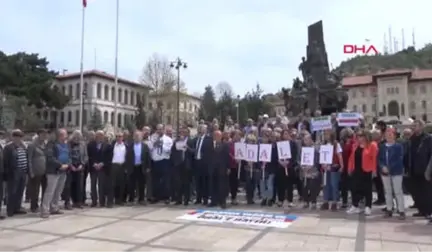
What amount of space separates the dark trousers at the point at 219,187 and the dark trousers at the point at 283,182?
1367mm

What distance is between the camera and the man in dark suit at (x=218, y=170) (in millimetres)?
10508

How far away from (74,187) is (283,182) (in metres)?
5.47

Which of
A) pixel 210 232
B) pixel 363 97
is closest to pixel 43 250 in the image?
pixel 210 232

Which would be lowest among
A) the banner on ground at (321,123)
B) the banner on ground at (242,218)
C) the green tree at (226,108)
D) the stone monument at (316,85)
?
the banner on ground at (242,218)

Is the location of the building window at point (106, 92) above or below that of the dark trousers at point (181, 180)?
above

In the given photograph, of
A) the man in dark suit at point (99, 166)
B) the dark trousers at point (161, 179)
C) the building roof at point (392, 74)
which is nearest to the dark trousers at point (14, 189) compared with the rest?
the man in dark suit at point (99, 166)

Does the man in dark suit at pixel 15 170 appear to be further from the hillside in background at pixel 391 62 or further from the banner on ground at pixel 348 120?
the hillside in background at pixel 391 62

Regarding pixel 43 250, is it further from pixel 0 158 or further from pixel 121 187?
pixel 121 187

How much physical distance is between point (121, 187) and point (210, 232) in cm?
446

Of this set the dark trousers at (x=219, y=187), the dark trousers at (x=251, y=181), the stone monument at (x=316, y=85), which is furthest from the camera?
the stone monument at (x=316, y=85)

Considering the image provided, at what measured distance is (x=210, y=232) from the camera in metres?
7.46

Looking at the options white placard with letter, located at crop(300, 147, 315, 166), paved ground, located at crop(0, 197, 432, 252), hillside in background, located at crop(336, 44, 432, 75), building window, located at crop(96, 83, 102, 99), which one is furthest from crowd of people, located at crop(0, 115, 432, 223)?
hillside in background, located at crop(336, 44, 432, 75)

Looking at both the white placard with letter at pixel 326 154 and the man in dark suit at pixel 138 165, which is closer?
the white placard with letter at pixel 326 154

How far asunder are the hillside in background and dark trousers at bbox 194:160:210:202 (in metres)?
108
